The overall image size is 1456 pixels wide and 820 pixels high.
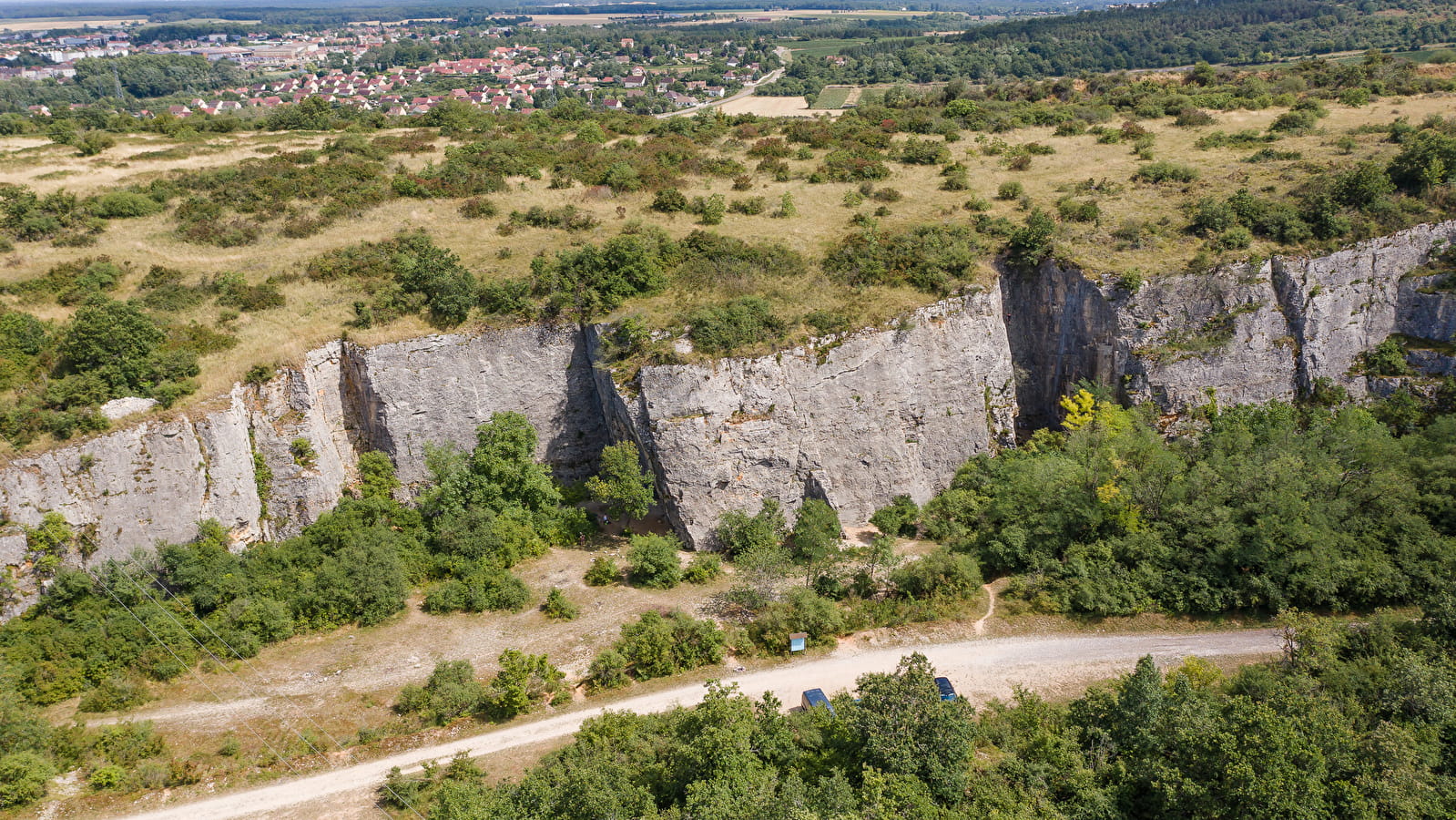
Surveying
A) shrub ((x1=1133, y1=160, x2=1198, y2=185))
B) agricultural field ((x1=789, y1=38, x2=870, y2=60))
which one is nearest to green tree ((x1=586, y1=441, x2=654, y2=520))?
shrub ((x1=1133, y1=160, x2=1198, y2=185))

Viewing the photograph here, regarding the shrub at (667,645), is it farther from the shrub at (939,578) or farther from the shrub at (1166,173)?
the shrub at (1166,173)

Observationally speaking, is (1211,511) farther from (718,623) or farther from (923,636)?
(718,623)

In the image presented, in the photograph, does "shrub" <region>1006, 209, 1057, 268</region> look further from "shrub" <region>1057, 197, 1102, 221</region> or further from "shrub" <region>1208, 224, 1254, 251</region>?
"shrub" <region>1208, 224, 1254, 251</region>

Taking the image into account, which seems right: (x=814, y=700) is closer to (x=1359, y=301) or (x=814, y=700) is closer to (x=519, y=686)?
(x=519, y=686)

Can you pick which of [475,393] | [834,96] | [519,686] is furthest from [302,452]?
[834,96]

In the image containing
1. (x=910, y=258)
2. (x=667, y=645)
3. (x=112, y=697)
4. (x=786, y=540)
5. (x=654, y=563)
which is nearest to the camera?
(x=112, y=697)

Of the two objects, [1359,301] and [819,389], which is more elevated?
[1359,301]

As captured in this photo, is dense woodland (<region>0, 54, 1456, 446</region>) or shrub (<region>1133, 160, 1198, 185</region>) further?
shrub (<region>1133, 160, 1198, 185</region>)
